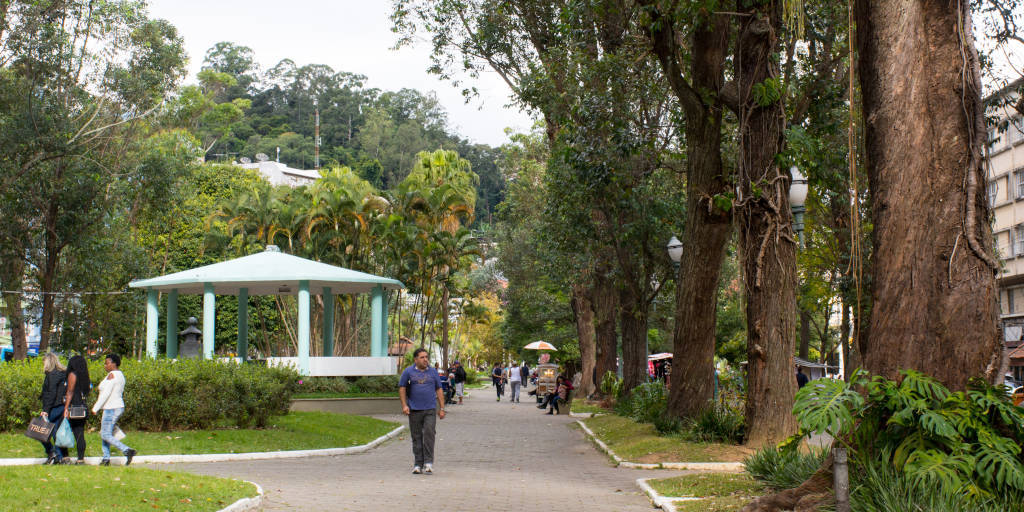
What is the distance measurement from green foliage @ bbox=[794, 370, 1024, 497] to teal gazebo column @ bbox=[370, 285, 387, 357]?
72.0ft

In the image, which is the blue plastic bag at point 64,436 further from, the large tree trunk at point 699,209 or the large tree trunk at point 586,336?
the large tree trunk at point 586,336

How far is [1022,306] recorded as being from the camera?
4362 cm

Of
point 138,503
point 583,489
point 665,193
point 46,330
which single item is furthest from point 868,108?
point 46,330

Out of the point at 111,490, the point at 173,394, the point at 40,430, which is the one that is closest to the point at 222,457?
the point at 173,394

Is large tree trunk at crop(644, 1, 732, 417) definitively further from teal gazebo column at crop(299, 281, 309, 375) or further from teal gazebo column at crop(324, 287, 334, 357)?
teal gazebo column at crop(324, 287, 334, 357)

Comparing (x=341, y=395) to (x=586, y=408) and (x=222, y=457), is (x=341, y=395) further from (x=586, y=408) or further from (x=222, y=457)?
(x=222, y=457)

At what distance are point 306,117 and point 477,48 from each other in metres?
94.6

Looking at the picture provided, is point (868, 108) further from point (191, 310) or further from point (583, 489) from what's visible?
point (191, 310)

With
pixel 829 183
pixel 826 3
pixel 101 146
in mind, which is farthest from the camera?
pixel 101 146

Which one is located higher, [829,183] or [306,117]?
[306,117]

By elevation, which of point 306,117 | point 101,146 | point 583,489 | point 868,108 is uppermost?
point 306,117

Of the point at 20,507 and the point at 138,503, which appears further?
the point at 138,503

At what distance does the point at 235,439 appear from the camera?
15.7 m

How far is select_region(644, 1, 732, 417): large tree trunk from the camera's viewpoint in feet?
48.5
